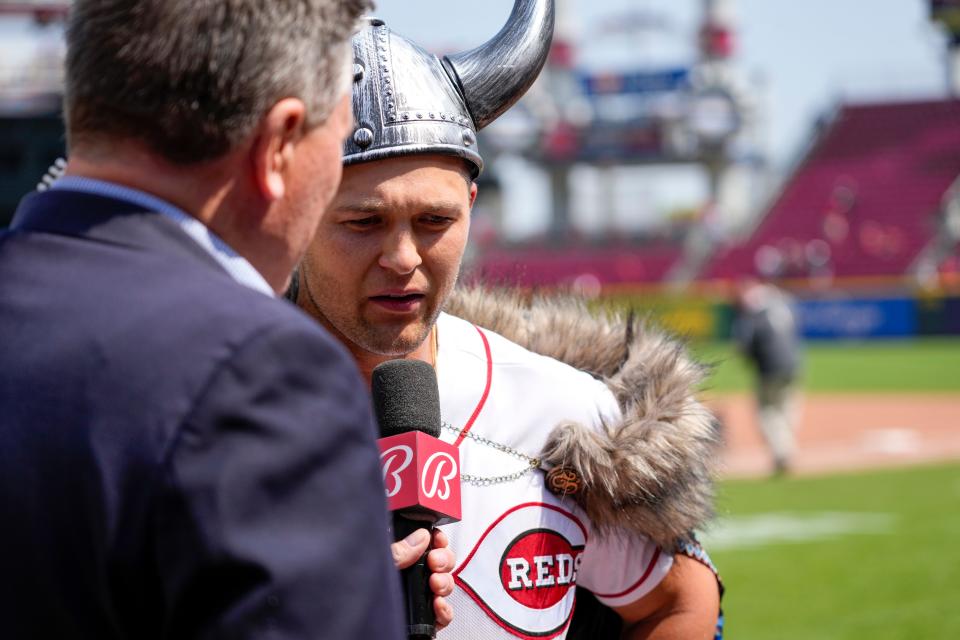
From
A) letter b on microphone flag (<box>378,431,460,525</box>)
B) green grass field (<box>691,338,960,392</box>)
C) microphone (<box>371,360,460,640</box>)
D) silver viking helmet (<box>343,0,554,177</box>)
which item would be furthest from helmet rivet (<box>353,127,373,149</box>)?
green grass field (<box>691,338,960,392</box>)

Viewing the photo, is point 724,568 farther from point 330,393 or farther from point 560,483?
point 330,393

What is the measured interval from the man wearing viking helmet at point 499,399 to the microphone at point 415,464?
0.26 meters

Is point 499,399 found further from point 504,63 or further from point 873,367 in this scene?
point 873,367

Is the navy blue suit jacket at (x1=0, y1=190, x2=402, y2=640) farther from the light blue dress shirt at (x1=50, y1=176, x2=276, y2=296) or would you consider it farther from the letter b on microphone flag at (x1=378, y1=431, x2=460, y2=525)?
the letter b on microphone flag at (x1=378, y1=431, x2=460, y2=525)

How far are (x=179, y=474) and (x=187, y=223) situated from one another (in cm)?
28

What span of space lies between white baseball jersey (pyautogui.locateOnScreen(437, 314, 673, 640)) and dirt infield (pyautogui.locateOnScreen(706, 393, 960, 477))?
9.86 meters

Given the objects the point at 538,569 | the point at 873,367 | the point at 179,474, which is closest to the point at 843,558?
the point at 538,569

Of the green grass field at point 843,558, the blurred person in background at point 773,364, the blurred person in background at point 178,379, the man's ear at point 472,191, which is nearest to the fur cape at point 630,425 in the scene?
the man's ear at point 472,191

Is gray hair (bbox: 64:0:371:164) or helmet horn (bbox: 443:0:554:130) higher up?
helmet horn (bbox: 443:0:554:130)

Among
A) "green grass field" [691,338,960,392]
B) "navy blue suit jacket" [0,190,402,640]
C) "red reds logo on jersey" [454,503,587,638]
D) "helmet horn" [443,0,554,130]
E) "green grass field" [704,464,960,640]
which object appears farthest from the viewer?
"green grass field" [691,338,960,392]

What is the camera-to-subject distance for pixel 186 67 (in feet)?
3.99

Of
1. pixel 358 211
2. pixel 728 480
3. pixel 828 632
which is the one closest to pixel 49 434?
pixel 358 211

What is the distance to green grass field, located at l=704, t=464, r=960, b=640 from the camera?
716 cm

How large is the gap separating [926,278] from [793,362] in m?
21.4
